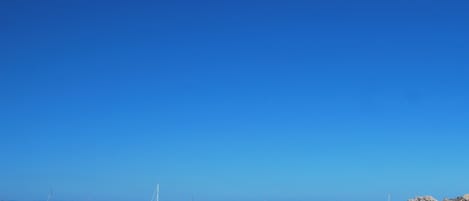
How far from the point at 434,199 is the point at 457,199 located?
3.06 m

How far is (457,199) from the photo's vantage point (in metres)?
82.8

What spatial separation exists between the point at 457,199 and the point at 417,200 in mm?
5752

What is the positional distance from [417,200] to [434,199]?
277 centimetres

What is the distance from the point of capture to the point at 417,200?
86.5 m

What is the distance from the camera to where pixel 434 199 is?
84.4m
